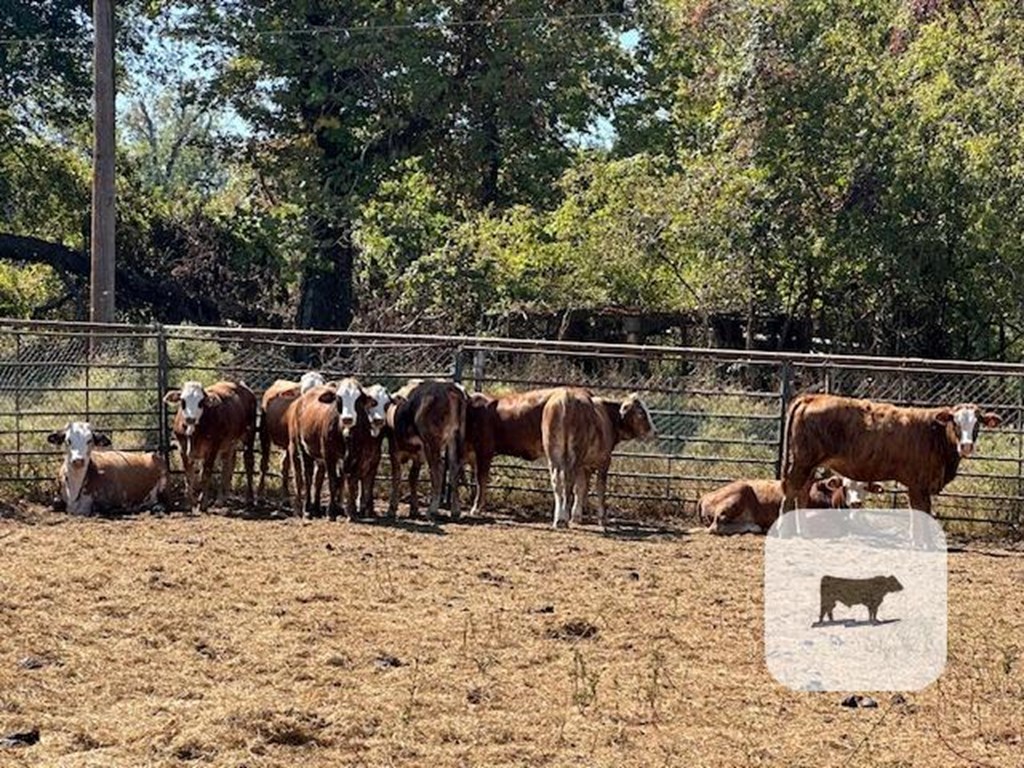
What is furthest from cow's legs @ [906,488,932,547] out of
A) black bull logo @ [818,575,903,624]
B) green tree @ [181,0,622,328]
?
green tree @ [181,0,622,328]

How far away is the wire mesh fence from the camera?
12.6 metres

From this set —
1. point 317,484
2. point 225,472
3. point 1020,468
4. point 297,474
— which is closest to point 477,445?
point 317,484

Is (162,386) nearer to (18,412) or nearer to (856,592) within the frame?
(18,412)

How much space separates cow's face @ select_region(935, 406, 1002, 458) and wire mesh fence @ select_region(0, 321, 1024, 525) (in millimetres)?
290

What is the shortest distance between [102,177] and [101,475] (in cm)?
451

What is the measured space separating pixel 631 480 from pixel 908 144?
29.1ft

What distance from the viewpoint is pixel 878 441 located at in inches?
457

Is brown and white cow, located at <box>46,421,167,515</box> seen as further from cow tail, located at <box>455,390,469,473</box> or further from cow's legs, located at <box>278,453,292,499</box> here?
cow tail, located at <box>455,390,469,473</box>

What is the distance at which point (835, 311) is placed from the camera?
21.7 meters

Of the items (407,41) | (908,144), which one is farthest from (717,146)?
(407,41)

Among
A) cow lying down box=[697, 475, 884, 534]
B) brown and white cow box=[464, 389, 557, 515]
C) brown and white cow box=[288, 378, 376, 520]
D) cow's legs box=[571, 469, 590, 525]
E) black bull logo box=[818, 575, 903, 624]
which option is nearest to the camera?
black bull logo box=[818, 575, 903, 624]

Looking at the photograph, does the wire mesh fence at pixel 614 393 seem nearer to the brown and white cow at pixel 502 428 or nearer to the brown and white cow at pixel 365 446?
the brown and white cow at pixel 502 428

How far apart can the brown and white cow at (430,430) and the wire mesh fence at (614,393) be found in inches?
27.5

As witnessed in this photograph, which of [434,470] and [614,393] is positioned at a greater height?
[614,393]
